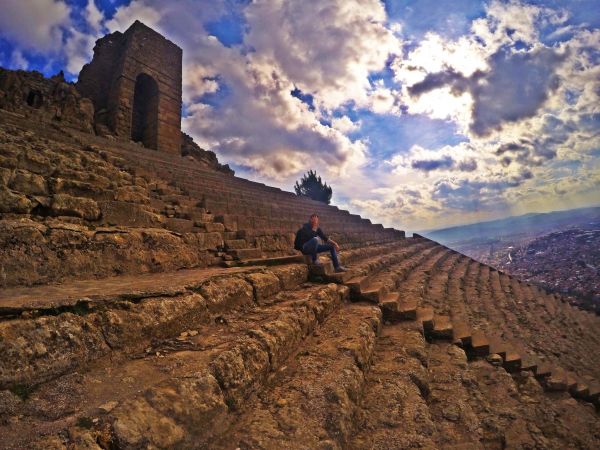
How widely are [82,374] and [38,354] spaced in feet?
0.71

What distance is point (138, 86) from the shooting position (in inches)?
627

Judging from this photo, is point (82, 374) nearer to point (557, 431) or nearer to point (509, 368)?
point (557, 431)

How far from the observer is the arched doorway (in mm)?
14852

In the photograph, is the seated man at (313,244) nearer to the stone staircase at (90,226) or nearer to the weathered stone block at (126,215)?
the stone staircase at (90,226)

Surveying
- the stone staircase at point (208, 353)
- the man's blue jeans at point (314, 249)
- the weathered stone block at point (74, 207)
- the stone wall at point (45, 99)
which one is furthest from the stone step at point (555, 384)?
the stone wall at point (45, 99)

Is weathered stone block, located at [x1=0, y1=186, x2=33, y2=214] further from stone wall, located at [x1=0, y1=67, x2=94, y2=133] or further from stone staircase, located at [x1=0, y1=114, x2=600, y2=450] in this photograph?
stone wall, located at [x1=0, y1=67, x2=94, y2=133]

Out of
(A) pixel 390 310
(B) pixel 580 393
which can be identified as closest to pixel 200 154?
(A) pixel 390 310

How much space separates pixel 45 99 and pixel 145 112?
491 centimetres

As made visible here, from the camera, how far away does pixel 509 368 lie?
→ 366cm

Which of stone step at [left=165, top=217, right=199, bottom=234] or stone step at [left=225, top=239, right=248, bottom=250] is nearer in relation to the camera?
stone step at [left=165, top=217, right=199, bottom=234]

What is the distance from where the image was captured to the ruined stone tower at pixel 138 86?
1370 cm

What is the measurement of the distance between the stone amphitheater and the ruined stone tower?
36.1ft

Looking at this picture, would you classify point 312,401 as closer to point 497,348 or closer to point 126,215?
point 126,215

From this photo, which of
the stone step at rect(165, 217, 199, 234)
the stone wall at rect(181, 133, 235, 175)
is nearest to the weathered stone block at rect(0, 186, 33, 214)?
the stone step at rect(165, 217, 199, 234)
